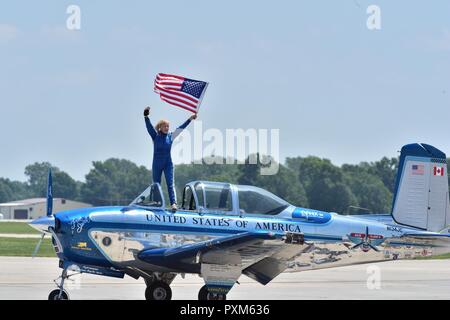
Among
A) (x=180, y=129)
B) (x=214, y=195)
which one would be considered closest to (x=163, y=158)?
(x=180, y=129)

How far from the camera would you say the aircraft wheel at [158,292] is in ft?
52.1

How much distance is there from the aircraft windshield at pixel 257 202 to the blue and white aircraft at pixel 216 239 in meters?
0.02

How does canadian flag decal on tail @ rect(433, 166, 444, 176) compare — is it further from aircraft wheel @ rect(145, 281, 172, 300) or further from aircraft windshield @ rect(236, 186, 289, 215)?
aircraft wheel @ rect(145, 281, 172, 300)

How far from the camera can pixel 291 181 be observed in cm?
6862

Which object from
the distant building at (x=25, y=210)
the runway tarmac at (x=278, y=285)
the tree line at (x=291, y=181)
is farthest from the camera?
the distant building at (x=25, y=210)

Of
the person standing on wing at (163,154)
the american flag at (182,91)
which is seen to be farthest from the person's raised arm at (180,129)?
the american flag at (182,91)

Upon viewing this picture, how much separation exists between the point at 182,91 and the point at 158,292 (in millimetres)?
3630

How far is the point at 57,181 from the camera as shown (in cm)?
12262

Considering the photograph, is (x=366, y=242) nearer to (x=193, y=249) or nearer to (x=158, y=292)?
(x=193, y=249)

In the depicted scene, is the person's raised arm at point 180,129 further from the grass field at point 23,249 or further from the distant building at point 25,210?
the distant building at point 25,210

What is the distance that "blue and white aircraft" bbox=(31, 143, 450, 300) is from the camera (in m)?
14.8
